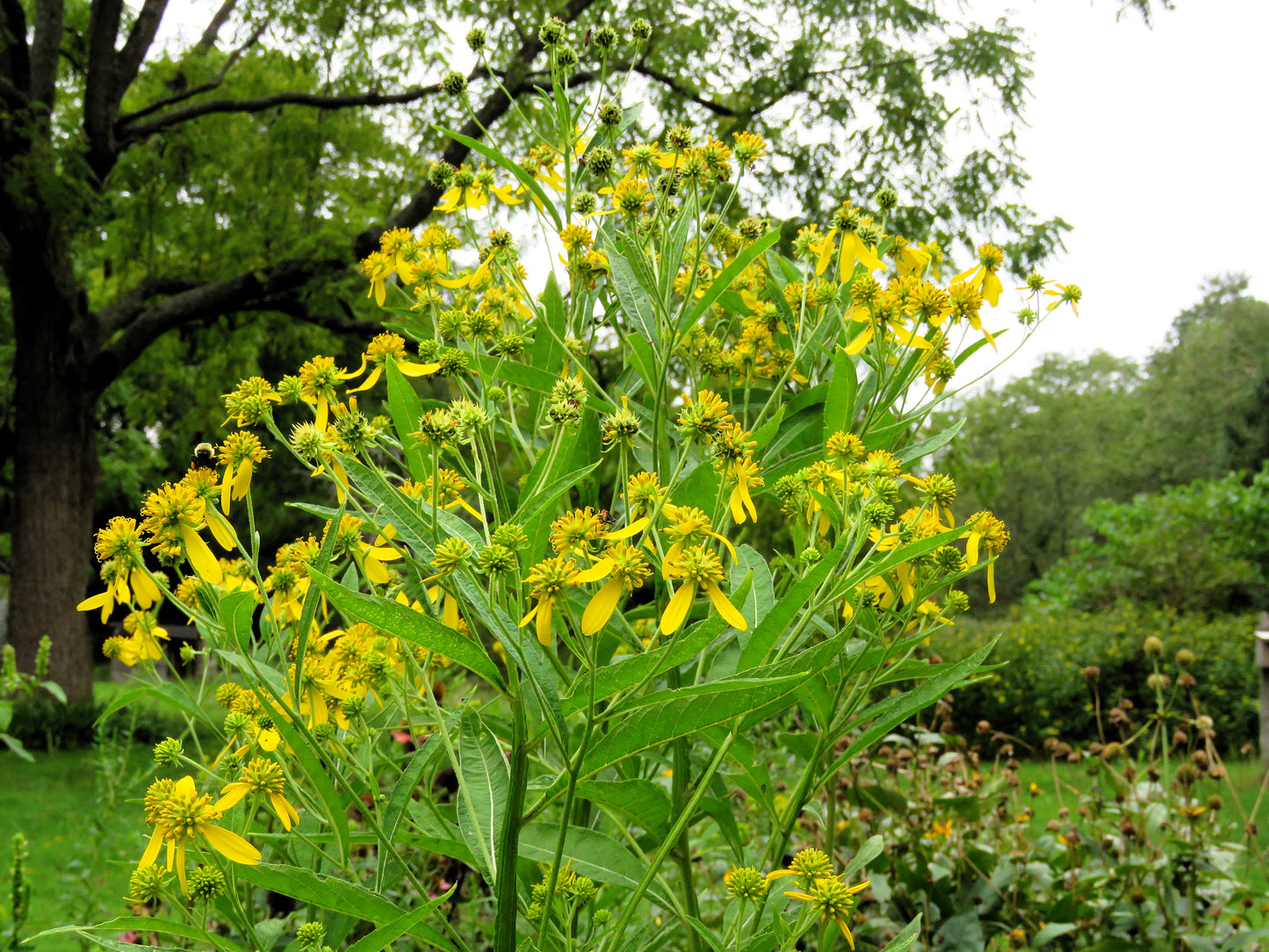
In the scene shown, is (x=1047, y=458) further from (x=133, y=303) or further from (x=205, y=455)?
(x=205, y=455)

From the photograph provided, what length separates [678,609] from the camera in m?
0.82

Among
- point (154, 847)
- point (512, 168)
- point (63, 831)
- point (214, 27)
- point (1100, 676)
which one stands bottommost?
point (63, 831)

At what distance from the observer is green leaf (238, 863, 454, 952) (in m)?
0.88

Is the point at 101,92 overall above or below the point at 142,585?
above

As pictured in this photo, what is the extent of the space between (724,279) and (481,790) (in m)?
0.63

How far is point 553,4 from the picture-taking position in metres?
9.29

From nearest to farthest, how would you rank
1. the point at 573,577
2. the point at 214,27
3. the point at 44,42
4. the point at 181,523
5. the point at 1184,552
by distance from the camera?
the point at 573,577, the point at 181,523, the point at 44,42, the point at 214,27, the point at 1184,552

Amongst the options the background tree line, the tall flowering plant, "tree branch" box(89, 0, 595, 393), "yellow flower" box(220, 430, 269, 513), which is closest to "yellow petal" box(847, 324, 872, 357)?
the tall flowering plant

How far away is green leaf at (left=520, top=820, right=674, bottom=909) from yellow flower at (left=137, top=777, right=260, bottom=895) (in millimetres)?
304

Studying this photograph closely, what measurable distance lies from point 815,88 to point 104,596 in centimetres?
867

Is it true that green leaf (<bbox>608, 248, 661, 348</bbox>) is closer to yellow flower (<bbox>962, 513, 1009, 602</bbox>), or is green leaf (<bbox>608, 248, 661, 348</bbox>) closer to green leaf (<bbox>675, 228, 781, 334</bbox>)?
green leaf (<bbox>675, 228, 781, 334</bbox>)

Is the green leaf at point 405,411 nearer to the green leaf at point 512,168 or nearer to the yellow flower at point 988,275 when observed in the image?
the green leaf at point 512,168

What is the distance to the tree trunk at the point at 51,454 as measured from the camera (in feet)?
29.3

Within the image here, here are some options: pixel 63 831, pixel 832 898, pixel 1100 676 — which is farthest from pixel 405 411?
pixel 1100 676
